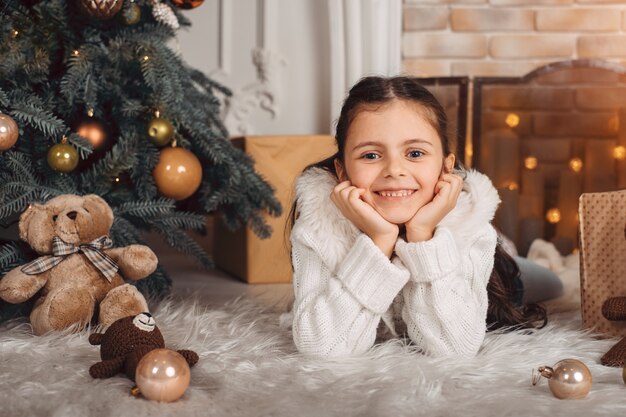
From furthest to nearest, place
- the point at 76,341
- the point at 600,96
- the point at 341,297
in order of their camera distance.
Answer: the point at 600,96, the point at 76,341, the point at 341,297

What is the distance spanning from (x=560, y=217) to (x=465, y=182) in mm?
1220

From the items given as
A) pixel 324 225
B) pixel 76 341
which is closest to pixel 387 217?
pixel 324 225

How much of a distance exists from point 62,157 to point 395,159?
718mm

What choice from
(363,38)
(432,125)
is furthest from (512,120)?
(432,125)

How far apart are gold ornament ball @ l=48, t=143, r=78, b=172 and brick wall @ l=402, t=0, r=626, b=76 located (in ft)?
4.36

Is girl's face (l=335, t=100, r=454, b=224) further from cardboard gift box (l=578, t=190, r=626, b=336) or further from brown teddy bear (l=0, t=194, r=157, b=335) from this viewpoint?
brown teddy bear (l=0, t=194, r=157, b=335)

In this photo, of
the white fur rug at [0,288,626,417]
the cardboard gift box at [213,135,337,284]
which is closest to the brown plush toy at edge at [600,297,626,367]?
the white fur rug at [0,288,626,417]

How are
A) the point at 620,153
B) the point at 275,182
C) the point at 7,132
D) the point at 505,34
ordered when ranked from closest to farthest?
the point at 7,132, the point at 275,182, the point at 620,153, the point at 505,34

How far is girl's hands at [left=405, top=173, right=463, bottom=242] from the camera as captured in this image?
1228 mm

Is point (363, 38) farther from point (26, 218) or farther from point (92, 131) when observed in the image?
point (26, 218)

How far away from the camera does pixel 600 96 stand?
2.42 m

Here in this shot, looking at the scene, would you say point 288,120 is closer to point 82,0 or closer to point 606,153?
point 606,153

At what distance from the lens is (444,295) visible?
121 cm

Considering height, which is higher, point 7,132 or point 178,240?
point 7,132
